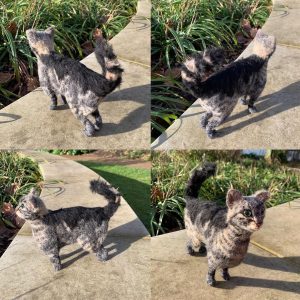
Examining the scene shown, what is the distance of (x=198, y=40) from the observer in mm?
5918

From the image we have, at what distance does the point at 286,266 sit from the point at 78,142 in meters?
2.16

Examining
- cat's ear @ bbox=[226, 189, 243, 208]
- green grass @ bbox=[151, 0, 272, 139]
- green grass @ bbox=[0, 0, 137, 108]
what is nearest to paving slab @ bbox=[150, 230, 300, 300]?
cat's ear @ bbox=[226, 189, 243, 208]

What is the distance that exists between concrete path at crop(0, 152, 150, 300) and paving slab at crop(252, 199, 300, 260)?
1.12 metres

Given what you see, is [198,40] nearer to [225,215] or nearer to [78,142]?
[78,142]

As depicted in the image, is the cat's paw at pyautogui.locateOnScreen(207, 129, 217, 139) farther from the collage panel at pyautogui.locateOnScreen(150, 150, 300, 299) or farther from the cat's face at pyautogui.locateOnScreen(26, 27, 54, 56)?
the cat's face at pyautogui.locateOnScreen(26, 27, 54, 56)

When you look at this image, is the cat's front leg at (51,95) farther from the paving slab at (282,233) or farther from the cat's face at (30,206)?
the paving slab at (282,233)

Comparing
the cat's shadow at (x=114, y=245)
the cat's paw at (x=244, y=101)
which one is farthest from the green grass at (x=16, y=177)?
the cat's paw at (x=244, y=101)

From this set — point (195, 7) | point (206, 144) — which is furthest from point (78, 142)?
point (195, 7)

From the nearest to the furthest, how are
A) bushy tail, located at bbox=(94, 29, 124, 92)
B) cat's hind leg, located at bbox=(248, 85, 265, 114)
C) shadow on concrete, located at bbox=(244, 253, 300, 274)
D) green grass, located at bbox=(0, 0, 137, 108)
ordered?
bushy tail, located at bbox=(94, 29, 124, 92)
shadow on concrete, located at bbox=(244, 253, 300, 274)
cat's hind leg, located at bbox=(248, 85, 265, 114)
green grass, located at bbox=(0, 0, 137, 108)

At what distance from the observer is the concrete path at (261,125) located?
441cm

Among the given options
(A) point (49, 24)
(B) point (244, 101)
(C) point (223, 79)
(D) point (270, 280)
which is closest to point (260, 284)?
(D) point (270, 280)

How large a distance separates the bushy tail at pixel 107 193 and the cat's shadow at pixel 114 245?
46 cm

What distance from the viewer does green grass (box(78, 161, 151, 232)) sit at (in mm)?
5465

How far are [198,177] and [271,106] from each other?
1.46m
